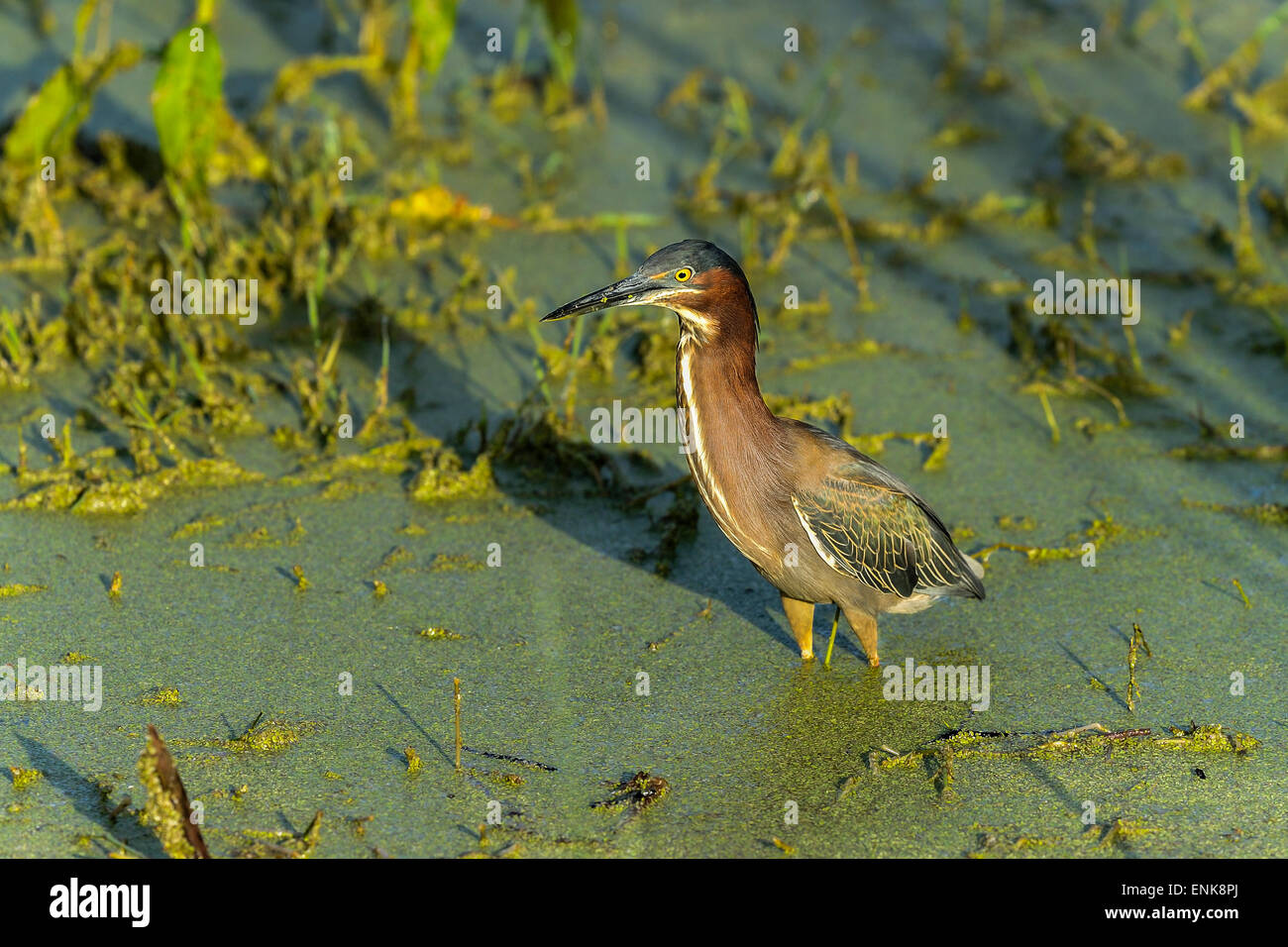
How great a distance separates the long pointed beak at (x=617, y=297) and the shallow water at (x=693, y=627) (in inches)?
38.3

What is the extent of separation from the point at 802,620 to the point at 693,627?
0.35m

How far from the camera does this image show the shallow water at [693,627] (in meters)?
3.67

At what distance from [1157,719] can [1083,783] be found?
420 millimetres

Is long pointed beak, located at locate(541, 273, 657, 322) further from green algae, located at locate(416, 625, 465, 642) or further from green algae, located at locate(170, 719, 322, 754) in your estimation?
green algae, located at locate(170, 719, 322, 754)

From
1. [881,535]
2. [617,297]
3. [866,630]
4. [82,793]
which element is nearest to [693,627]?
[866,630]

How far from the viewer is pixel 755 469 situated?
168 inches

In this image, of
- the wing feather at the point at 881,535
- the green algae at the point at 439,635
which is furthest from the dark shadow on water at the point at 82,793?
the wing feather at the point at 881,535

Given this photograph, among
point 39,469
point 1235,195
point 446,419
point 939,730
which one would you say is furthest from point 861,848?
point 1235,195

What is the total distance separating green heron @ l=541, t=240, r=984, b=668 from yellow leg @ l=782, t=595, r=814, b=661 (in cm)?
3

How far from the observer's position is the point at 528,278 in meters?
6.74

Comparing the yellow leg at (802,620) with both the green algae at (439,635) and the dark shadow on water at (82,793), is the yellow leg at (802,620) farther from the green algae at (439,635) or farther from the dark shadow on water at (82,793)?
the dark shadow on water at (82,793)

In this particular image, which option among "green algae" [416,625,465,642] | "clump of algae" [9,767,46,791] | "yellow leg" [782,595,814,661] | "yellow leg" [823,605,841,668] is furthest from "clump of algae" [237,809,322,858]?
"yellow leg" [823,605,841,668]

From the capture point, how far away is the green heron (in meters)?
4.18

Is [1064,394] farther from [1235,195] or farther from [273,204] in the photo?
[273,204]
